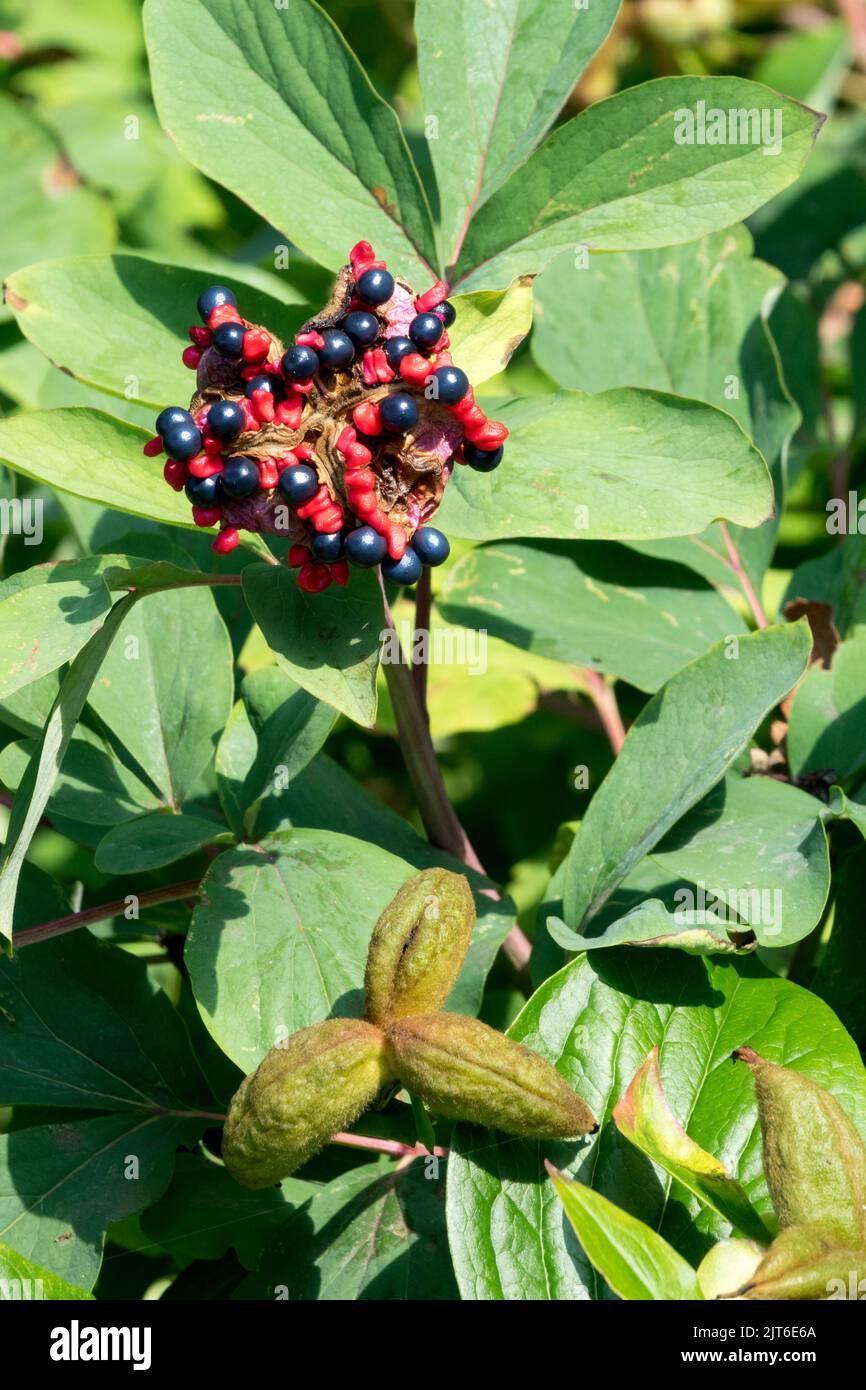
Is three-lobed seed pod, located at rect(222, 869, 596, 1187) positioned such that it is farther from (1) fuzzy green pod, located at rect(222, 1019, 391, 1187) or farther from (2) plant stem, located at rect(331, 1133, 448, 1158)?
(2) plant stem, located at rect(331, 1133, 448, 1158)

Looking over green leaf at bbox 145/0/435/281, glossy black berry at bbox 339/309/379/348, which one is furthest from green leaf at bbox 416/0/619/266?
glossy black berry at bbox 339/309/379/348

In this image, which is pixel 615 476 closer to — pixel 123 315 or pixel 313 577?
pixel 313 577

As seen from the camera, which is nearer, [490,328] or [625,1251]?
[625,1251]

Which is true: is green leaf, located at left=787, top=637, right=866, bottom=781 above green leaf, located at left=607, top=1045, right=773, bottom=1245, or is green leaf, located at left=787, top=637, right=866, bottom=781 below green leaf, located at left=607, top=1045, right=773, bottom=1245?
above

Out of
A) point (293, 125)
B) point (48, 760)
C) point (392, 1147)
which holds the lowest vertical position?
point (392, 1147)

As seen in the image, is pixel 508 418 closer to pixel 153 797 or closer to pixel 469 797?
pixel 153 797

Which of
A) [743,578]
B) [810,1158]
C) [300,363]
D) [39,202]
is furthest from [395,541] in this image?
[39,202]
